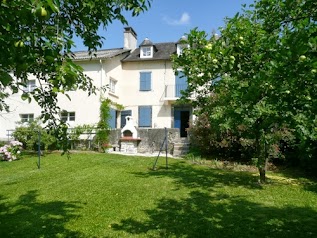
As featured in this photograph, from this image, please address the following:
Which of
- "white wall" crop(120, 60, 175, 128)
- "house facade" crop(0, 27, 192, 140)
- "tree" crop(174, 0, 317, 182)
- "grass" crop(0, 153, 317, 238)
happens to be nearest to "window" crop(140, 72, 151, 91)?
"house facade" crop(0, 27, 192, 140)

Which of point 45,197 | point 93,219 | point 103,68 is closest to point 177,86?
point 103,68

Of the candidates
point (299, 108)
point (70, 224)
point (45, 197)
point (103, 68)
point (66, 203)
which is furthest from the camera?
point (103, 68)

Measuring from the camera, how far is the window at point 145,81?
2552 cm

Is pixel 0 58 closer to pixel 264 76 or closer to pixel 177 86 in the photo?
pixel 264 76

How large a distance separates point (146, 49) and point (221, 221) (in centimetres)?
2118

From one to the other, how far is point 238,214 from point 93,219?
3.18 metres

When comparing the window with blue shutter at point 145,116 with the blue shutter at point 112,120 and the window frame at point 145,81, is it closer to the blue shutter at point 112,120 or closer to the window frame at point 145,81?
the window frame at point 145,81

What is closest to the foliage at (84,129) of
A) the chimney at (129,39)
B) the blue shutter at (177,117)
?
the blue shutter at (177,117)

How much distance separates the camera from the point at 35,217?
707 cm

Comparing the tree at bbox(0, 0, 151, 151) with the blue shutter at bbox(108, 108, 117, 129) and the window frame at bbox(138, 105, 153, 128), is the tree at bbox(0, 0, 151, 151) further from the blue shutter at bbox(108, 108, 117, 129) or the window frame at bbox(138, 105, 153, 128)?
the window frame at bbox(138, 105, 153, 128)

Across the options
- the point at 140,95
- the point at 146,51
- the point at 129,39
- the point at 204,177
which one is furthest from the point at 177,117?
the point at 204,177

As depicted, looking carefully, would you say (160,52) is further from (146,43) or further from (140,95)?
(140,95)

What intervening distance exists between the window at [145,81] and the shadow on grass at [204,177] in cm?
1215

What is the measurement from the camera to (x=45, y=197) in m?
8.98
